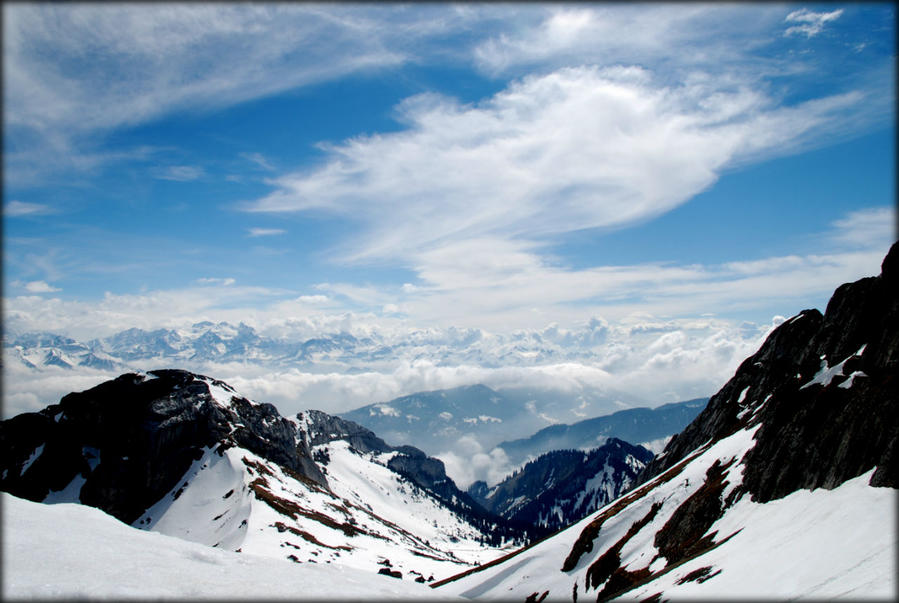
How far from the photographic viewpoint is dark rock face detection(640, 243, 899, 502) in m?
45.1

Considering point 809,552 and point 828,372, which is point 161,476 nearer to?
point 809,552

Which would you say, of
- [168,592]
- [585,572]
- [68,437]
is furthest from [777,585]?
[68,437]

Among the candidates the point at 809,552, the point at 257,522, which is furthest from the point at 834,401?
the point at 257,522

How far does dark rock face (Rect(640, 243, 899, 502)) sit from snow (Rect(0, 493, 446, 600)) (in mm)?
43486

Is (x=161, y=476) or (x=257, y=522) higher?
(x=161, y=476)

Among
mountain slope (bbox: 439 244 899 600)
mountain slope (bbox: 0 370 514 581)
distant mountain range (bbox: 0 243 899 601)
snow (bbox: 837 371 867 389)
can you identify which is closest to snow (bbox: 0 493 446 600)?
distant mountain range (bbox: 0 243 899 601)

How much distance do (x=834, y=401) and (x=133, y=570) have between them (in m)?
71.6

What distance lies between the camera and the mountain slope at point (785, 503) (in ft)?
111

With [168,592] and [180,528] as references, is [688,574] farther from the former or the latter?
[180,528]

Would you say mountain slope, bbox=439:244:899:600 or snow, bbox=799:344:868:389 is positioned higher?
snow, bbox=799:344:868:389

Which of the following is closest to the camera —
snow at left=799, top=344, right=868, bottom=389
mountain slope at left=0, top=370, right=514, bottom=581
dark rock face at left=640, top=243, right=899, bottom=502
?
dark rock face at left=640, top=243, right=899, bottom=502

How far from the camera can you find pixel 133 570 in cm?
2888

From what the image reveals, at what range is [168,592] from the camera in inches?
987

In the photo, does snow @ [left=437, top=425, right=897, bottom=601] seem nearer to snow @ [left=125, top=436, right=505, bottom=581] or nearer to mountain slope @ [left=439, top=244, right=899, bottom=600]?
mountain slope @ [left=439, top=244, right=899, bottom=600]
